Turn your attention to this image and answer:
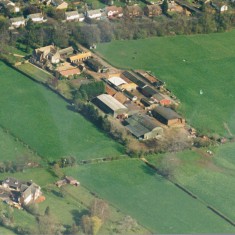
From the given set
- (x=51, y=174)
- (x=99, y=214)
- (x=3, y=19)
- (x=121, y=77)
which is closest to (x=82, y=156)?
(x=51, y=174)

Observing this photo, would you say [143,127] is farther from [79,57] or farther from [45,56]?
[45,56]

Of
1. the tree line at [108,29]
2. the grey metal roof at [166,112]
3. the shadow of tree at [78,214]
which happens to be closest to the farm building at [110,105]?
the grey metal roof at [166,112]

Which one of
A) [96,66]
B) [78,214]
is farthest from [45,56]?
[78,214]

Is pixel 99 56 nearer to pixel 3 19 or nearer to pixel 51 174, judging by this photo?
pixel 3 19

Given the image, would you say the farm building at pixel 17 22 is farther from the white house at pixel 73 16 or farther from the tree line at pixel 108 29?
the white house at pixel 73 16

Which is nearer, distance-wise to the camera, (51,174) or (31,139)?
Answer: (51,174)

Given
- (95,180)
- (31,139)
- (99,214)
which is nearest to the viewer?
(99,214)

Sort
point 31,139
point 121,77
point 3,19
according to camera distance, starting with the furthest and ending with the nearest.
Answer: point 3,19 → point 121,77 → point 31,139
